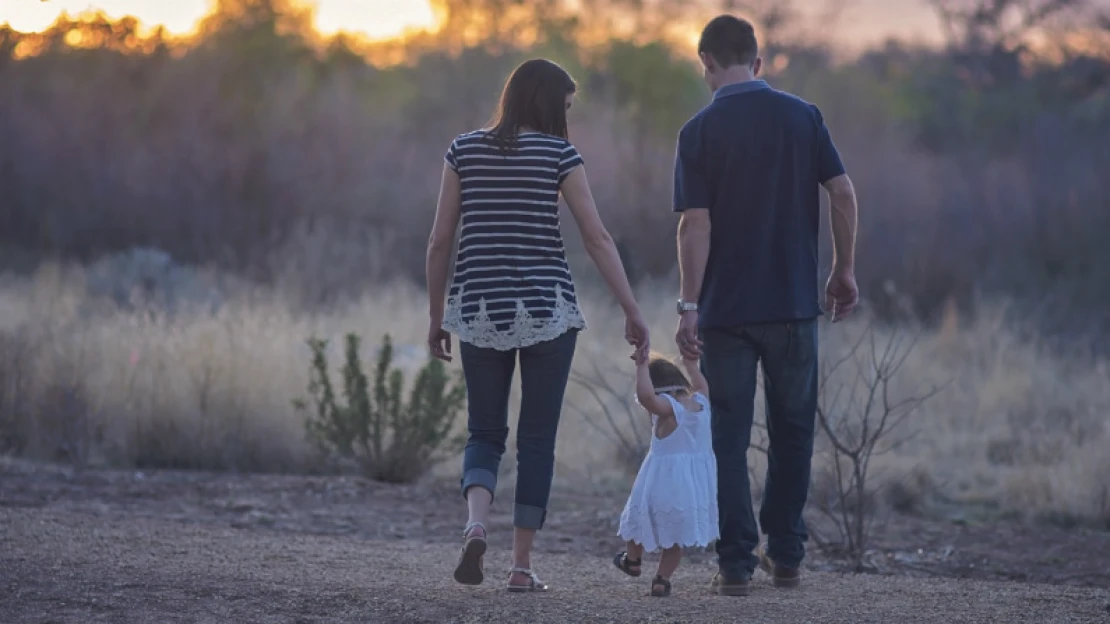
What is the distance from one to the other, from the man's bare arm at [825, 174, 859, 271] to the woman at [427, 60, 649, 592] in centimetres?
82

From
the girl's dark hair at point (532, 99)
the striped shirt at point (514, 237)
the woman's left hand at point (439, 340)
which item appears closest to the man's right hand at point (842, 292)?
the striped shirt at point (514, 237)

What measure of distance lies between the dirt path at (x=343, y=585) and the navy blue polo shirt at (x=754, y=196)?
3.41ft

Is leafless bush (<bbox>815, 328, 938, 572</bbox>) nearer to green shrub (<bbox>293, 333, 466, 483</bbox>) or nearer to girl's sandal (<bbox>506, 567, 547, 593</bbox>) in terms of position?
girl's sandal (<bbox>506, 567, 547, 593</bbox>)

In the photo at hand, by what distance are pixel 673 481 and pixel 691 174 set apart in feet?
3.48

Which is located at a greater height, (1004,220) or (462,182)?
(1004,220)

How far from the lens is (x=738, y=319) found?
4918 millimetres

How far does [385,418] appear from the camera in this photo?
8688 mm

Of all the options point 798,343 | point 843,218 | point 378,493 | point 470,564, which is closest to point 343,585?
point 470,564

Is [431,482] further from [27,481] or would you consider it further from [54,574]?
[54,574]

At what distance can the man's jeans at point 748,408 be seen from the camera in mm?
4945

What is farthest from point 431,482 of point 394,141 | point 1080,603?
point 394,141

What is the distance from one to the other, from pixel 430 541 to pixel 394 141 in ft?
60.7

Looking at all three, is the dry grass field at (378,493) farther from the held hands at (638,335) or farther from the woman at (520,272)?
the held hands at (638,335)

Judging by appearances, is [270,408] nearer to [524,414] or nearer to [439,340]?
[439,340]
